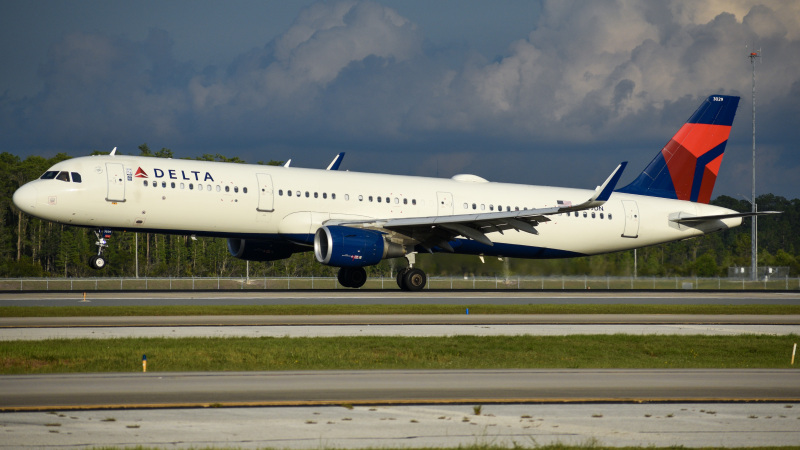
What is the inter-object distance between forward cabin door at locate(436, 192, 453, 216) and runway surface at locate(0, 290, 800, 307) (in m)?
4.00

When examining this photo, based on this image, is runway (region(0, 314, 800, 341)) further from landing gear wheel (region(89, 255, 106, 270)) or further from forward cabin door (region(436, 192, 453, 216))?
forward cabin door (region(436, 192, 453, 216))

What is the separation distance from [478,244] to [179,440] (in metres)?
30.6

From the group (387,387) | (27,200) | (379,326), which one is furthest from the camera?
(27,200)

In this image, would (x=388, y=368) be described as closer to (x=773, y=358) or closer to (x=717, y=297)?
(x=773, y=358)

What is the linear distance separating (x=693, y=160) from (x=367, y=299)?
21034 mm

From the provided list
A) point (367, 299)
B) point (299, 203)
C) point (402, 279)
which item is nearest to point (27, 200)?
point (299, 203)

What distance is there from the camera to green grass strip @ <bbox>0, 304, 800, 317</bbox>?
26875mm

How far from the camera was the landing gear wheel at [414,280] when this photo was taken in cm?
3891

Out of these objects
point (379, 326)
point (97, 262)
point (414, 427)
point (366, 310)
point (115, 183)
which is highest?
point (115, 183)

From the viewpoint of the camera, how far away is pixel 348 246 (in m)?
35.0

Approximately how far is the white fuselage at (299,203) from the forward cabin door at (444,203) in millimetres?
44

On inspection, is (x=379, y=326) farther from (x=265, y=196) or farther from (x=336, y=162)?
(x=336, y=162)

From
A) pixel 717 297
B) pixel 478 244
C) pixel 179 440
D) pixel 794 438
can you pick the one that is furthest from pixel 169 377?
pixel 717 297

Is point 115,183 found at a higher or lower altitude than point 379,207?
higher
